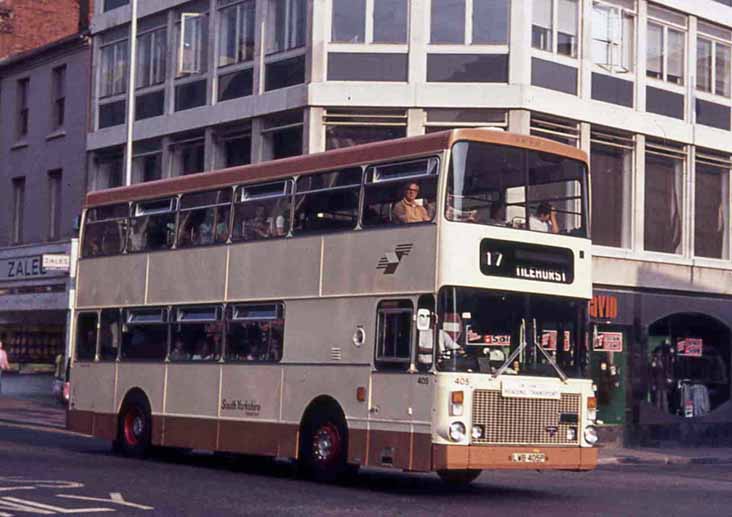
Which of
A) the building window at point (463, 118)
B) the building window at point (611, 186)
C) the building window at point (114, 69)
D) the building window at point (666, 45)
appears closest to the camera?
the building window at point (463, 118)

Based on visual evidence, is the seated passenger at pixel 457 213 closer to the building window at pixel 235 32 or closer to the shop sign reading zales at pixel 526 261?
the shop sign reading zales at pixel 526 261

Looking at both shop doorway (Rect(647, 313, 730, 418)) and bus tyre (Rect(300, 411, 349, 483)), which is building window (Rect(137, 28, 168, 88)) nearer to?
shop doorway (Rect(647, 313, 730, 418))

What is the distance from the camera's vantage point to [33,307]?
40844 mm

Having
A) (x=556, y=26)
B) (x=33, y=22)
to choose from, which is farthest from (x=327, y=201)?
(x=33, y=22)

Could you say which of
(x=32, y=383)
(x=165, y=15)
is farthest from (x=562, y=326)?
(x=32, y=383)

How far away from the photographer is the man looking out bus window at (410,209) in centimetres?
1680

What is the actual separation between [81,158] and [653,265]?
640 inches

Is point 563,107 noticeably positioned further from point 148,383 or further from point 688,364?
point 148,383

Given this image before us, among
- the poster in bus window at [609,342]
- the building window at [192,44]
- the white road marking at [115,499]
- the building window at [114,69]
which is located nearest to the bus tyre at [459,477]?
the white road marking at [115,499]

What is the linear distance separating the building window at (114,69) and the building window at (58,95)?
2.55 meters

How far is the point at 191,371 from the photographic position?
20.7 meters

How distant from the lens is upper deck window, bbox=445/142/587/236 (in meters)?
16.7

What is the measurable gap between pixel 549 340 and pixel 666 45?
18.1 metres

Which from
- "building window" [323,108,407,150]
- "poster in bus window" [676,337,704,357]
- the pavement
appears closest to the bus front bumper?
the pavement
